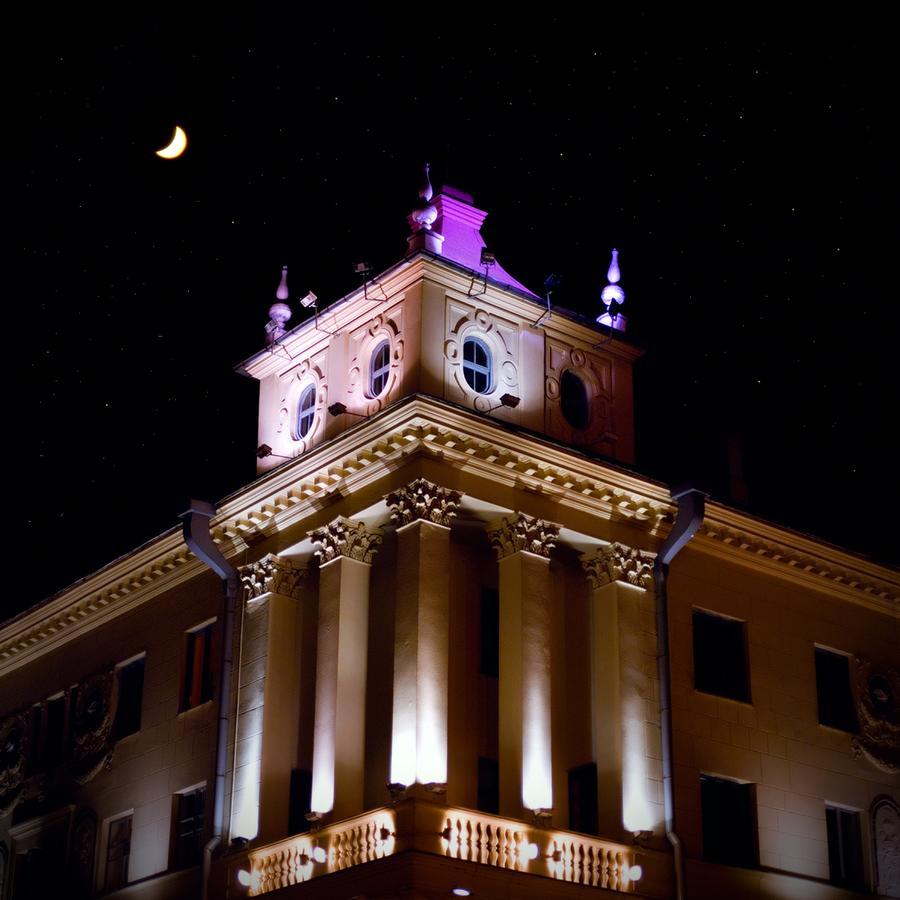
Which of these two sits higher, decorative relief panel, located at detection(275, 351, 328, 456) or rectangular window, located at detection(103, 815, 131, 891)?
decorative relief panel, located at detection(275, 351, 328, 456)

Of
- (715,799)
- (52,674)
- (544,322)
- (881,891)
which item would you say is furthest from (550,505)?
(52,674)

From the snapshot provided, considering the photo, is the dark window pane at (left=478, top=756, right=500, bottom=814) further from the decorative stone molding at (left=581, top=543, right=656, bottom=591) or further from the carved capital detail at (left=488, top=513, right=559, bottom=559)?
the decorative stone molding at (left=581, top=543, right=656, bottom=591)

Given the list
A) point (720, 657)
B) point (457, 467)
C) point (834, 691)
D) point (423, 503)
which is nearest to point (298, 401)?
point (457, 467)

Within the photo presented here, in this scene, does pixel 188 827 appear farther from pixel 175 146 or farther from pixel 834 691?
pixel 175 146

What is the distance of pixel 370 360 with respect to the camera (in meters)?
30.7

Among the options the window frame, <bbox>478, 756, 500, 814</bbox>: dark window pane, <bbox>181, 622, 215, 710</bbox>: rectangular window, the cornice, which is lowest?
<bbox>478, 756, 500, 814</bbox>: dark window pane

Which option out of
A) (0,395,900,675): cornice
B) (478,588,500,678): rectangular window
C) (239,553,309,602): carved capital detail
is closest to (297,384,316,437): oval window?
(0,395,900,675): cornice

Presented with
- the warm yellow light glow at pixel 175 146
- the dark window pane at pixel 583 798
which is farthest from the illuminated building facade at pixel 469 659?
the warm yellow light glow at pixel 175 146

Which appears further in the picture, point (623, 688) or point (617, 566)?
point (617, 566)

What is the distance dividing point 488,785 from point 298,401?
26.8ft

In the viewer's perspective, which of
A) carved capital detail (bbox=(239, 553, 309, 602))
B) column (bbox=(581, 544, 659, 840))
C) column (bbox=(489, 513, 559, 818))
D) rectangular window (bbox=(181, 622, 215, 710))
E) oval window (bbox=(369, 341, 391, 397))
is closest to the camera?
column (bbox=(489, 513, 559, 818))

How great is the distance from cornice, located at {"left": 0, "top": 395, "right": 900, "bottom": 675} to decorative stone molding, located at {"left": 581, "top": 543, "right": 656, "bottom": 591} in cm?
59

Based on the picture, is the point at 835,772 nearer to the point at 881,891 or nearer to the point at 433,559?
the point at 881,891

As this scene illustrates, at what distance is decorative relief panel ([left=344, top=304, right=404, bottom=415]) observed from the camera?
97.8 feet
